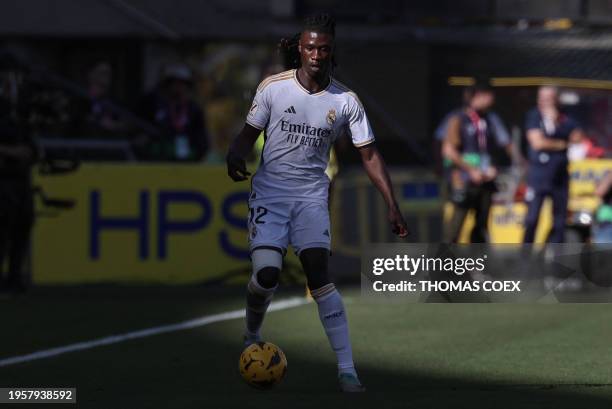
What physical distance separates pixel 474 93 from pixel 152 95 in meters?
4.34

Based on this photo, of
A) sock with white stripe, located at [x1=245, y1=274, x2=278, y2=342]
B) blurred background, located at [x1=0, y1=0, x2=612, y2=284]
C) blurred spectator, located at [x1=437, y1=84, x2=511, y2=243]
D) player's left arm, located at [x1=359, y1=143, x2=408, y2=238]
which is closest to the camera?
player's left arm, located at [x1=359, y1=143, x2=408, y2=238]

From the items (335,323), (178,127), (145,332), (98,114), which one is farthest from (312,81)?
(98,114)

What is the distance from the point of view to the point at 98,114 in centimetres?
2020

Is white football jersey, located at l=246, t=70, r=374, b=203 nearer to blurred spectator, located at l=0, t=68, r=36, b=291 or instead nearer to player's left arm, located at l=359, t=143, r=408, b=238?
player's left arm, located at l=359, t=143, r=408, b=238

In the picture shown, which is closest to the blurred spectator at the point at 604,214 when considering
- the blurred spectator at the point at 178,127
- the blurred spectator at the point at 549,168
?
the blurred spectator at the point at 549,168

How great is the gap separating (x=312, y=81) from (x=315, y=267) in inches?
41.2

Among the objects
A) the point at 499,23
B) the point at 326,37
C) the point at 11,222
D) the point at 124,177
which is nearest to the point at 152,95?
the point at 124,177

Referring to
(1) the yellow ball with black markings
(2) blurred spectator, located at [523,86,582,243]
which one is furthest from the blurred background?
(1) the yellow ball with black markings

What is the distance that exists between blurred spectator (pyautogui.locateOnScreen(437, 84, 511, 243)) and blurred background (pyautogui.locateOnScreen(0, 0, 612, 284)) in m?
0.30

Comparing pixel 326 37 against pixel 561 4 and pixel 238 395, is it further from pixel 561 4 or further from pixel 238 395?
pixel 561 4

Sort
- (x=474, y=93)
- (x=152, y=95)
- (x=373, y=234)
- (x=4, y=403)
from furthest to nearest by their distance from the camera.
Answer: (x=152, y=95), (x=373, y=234), (x=474, y=93), (x=4, y=403)

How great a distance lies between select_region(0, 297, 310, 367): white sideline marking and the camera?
37.8 feet

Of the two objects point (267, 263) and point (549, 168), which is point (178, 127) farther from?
point (267, 263)

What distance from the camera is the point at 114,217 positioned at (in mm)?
17156
